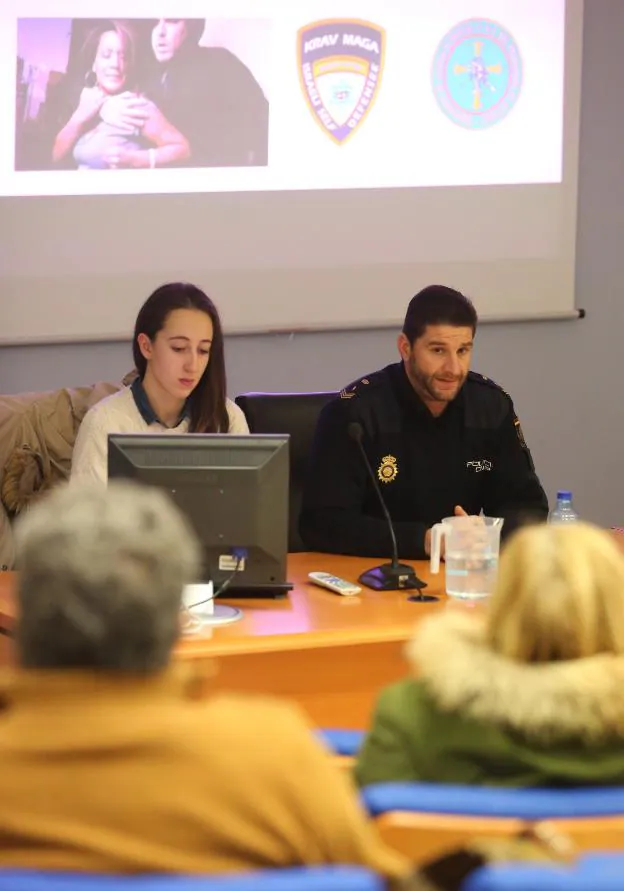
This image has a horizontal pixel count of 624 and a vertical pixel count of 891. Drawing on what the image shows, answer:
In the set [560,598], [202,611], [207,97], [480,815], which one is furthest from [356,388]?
[480,815]

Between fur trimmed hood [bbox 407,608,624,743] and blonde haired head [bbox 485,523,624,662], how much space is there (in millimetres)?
21

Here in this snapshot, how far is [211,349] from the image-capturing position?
3.26 meters

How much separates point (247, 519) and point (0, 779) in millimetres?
1336

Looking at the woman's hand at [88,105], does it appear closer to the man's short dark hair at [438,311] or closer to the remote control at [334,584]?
the man's short dark hair at [438,311]

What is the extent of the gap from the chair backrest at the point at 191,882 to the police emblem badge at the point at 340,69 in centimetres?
355

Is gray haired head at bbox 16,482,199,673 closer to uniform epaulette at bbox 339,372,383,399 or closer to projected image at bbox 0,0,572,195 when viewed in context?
uniform epaulette at bbox 339,372,383,399

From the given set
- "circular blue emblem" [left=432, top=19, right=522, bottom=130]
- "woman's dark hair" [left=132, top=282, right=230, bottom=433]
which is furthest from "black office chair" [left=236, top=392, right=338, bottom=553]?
"circular blue emblem" [left=432, top=19, right=522, bottom=130]

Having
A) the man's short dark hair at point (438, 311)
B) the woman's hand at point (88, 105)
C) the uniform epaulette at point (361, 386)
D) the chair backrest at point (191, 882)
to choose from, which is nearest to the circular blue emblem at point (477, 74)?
the woman's hand at point (88, 105)

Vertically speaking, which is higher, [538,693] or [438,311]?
[438,311]

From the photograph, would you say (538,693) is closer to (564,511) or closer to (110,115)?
(564,511)

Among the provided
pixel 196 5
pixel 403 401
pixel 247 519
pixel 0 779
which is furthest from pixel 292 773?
pixel 196 5

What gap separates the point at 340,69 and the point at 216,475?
233cm

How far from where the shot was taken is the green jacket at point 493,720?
1494 mm

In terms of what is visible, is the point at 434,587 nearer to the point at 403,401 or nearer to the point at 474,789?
the point at 403,401
